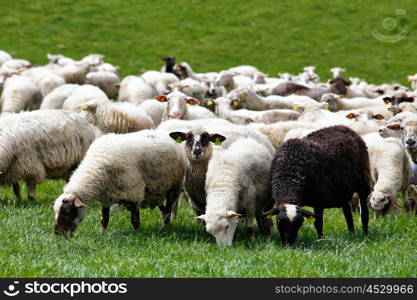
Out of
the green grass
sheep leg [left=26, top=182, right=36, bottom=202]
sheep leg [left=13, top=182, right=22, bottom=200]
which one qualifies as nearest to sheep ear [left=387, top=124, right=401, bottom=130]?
the green grass

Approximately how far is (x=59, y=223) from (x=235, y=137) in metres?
2.65

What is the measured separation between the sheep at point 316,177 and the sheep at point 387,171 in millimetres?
1051

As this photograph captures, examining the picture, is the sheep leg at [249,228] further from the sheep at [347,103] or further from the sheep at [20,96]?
the sheep at [20,96]

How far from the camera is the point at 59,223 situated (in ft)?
27.2

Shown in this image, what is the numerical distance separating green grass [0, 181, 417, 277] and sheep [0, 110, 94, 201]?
57 centimetres

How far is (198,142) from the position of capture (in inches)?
348

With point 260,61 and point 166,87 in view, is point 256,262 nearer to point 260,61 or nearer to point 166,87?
point 166,87

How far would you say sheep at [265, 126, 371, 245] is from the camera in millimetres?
7980

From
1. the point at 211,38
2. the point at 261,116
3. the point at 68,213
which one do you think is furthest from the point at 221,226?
the point at 211,38

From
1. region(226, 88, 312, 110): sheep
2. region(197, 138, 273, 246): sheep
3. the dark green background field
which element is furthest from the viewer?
region(226, 88, 312, 110): sheep

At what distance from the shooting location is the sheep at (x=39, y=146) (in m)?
10.1

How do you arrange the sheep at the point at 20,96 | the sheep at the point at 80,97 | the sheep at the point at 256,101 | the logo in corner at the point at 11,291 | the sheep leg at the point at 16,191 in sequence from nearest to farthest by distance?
the logo in corner at the point at 11,291 → the sheep leg at the point at 16,191 → the sheep at the point at 80,97 → the sheep at the point at 256,101 → the sheep at the point at 20,96

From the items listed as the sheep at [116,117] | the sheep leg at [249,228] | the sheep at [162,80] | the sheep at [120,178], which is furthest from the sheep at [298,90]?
the sheep leg at [249,228]

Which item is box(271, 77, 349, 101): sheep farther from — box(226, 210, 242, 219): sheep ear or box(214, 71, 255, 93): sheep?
box(226, 210, 242, 219): sheep ear
